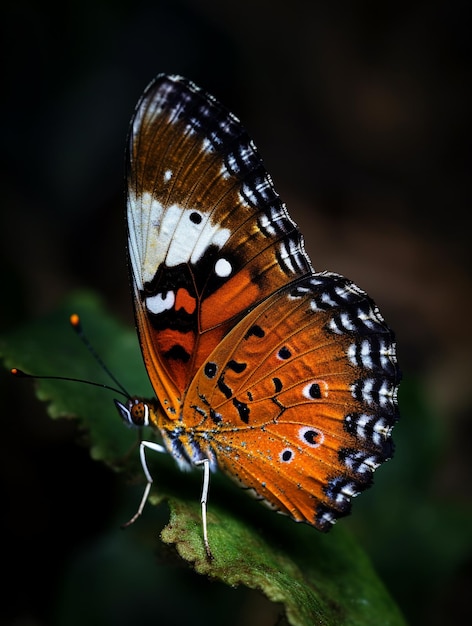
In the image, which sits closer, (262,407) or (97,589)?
(262,407)

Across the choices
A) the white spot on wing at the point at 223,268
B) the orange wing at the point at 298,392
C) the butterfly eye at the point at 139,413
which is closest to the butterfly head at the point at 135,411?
the butterfly eye at the point at 139,413

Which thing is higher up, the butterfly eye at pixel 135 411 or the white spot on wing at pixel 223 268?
the white spot on wing at pixel 223 268

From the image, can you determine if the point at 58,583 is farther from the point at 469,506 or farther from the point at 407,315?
the point at 407,315

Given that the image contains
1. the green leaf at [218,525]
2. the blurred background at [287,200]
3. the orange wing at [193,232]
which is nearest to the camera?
the green leaf at [218,525]

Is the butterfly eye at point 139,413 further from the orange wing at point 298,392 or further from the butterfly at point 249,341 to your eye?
the orange wing at point 298,392

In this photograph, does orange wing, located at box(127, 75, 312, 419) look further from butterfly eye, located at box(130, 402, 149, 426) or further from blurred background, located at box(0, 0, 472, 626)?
blurred background, located at box(0, 0, 472, 626)

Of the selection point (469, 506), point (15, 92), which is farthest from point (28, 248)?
point (469, 506)
